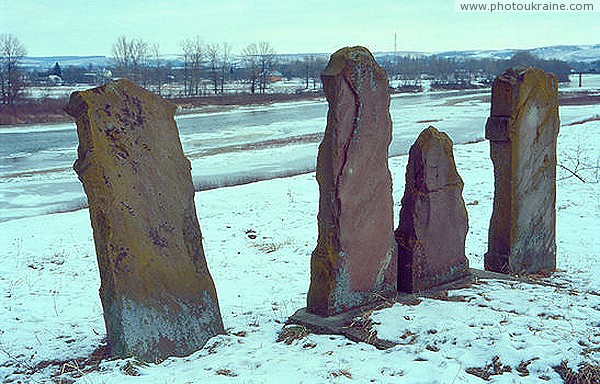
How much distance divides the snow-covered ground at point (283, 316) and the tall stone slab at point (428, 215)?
43 centimetres

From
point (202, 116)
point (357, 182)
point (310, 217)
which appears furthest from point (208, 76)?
point (357, 182)

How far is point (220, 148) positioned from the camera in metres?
25.8

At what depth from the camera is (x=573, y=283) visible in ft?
25.2

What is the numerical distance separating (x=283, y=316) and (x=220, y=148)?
772 inches

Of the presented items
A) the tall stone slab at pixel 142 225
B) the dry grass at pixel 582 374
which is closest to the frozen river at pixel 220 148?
the tall stone slab at pixel 142 225

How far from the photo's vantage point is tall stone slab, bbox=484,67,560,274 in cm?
759

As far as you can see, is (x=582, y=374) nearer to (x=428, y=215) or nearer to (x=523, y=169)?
(x=428, y=215)

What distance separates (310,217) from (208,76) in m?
81.5

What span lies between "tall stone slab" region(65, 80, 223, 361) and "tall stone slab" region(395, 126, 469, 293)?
7.09 ft

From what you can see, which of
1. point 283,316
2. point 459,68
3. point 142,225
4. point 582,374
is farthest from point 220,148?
point 459,68

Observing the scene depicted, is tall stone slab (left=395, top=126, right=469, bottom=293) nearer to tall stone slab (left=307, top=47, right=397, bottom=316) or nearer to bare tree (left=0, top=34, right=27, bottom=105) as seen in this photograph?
tall stone slab (left=307, top=47, right=397, bottom=316)

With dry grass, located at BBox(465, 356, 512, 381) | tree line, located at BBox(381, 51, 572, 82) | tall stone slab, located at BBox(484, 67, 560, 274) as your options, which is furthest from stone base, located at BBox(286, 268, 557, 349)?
tree line, located at BBox(381, 51, 572, 82)

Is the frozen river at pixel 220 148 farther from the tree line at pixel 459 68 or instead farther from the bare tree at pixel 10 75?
the tree line at pixel 459 68

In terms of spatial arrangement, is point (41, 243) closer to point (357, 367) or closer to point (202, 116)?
point (357, 367)
